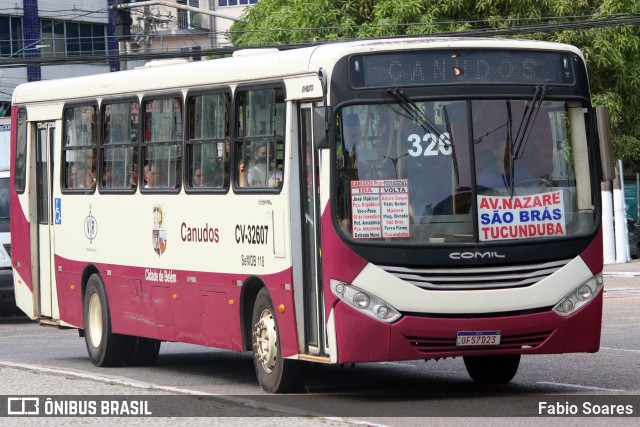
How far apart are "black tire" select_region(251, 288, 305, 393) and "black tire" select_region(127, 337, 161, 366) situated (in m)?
3.95

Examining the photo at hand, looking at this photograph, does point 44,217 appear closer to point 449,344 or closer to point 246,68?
point 246,68

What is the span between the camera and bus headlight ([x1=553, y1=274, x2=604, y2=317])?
12055mm

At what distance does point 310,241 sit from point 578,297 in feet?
7.18

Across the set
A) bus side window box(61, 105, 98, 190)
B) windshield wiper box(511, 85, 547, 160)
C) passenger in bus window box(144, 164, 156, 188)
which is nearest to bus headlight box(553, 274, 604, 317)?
windshield wiper box(511, 85, 547, 160)

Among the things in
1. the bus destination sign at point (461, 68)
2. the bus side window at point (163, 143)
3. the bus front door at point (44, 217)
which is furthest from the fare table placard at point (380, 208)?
the bus front door at point (44, 217)

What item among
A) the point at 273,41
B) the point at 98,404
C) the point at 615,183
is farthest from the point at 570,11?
the point at 98,404

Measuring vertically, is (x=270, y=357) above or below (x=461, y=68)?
below

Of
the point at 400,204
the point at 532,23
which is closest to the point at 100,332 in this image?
the point at 400,204

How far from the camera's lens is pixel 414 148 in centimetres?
1192

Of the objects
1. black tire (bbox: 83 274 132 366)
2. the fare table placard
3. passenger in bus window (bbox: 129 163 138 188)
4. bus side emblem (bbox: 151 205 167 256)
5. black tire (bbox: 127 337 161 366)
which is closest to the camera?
the fare table placard

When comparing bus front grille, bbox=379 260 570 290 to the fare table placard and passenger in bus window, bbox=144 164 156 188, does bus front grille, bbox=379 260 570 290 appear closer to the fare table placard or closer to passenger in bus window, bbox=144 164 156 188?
the fare table placard

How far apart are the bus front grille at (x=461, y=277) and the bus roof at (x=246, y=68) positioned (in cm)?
174

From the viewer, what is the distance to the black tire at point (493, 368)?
13.4 metres

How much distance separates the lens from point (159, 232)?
15.2 m
